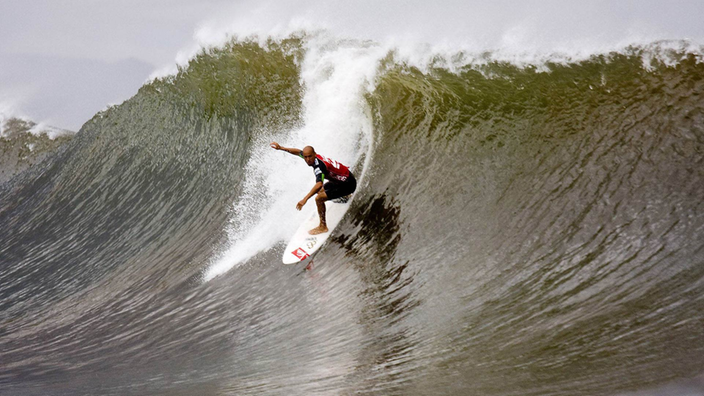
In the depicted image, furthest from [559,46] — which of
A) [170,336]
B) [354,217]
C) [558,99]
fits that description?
[170,336]

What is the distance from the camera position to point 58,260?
9016 millimetres

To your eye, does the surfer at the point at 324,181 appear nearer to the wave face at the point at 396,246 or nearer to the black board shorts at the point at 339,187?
the black board shorts at the point at 339,187

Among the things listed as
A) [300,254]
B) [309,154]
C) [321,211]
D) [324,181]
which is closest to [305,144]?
[324,181]

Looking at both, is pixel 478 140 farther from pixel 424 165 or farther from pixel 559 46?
pixel 559 46

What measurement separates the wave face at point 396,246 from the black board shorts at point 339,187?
273 mm

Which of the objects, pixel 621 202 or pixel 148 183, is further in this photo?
pixel 148 183

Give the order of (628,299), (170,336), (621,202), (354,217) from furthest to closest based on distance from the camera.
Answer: (354,217) → (170,336) → (621,202) → (628,299)

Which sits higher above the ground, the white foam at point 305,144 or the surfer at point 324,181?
the white foam at point 305,144

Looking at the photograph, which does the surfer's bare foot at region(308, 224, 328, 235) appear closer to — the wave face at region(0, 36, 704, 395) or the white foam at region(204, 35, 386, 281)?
the wave face at region(0, 36, 704, 395)

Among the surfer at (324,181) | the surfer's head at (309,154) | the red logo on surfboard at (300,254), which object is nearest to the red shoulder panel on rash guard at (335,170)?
the surfer at (324,181)

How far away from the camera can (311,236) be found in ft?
21.9

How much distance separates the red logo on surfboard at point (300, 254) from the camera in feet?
21.3

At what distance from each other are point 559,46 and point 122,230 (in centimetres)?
686

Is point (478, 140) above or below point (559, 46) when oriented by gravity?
below
